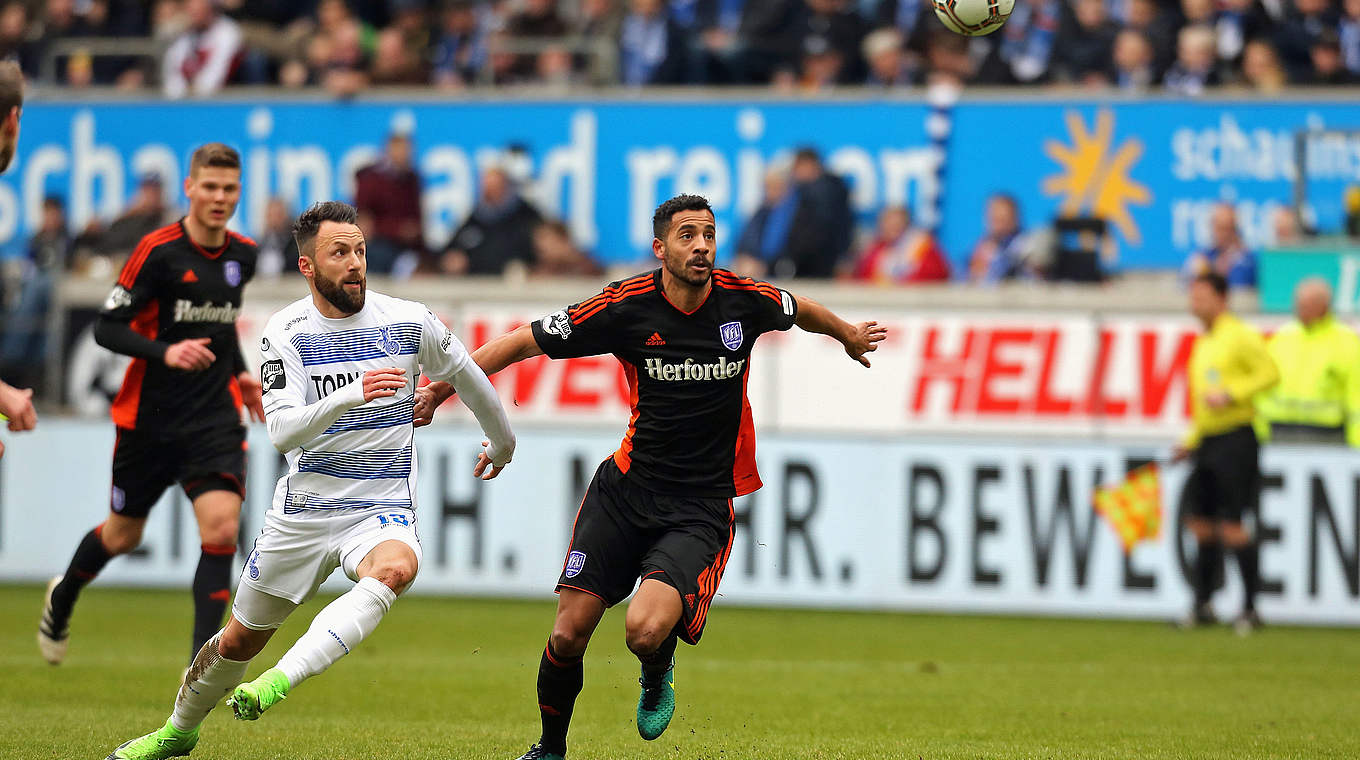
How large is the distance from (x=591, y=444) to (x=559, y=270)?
3.17 metres

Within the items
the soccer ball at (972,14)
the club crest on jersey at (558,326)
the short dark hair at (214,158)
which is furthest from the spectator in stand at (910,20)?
the club crest on jersey at (558,326)

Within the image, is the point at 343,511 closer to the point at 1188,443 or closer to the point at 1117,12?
the point at 1188,443

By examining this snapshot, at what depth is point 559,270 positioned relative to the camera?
18312 millimetres

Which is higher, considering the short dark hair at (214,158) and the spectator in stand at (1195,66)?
the spectator in stand at (1195,66)

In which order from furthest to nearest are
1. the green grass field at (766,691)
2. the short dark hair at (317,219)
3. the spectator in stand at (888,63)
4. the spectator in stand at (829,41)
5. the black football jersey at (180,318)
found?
the spectator in stand at (829,41) → the spectator in stand at (888,63) → the black football jersey at (180,318) → the green grass field at (766,691) → the short dark hair at (317,219)

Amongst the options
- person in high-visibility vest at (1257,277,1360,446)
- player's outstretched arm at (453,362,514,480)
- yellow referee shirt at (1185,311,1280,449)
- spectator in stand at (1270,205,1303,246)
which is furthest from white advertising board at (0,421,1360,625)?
player's outstretched arm at (453,362,514,480)

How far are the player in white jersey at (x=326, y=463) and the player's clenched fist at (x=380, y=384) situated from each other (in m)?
0.33

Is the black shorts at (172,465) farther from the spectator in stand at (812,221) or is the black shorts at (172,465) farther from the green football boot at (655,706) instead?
the spectator in stand at (812,221)

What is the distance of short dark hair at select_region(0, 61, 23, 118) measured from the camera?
6.60 metres

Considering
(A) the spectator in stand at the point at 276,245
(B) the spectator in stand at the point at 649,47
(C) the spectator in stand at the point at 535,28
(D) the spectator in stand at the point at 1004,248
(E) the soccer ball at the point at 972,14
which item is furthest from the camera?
(C) the spectator in stand at the point at 535,28

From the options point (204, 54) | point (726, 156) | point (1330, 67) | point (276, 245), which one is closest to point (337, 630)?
point (726, 156)

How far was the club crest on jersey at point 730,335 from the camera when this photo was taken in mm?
7664

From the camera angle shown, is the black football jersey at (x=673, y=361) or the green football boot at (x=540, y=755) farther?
the black football jersey at (x=673, y=361)

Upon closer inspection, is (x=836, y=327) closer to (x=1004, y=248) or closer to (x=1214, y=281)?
(x=1214, y=281)
